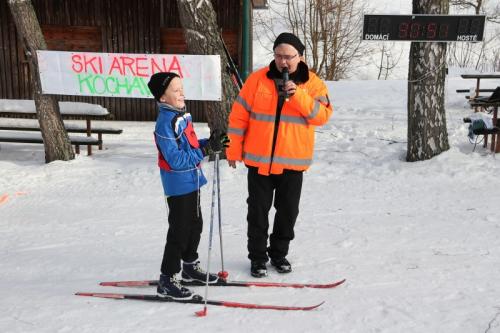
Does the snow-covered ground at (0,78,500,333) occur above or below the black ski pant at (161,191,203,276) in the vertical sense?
below

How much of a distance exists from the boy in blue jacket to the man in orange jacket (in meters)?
0.38

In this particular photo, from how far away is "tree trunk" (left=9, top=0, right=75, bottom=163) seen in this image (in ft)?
27.4

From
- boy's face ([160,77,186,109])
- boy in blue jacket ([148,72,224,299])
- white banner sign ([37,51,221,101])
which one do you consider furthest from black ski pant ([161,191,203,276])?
white banner sign ([37,51,221,101])

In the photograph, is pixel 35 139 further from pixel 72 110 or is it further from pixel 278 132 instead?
pixel 278 132

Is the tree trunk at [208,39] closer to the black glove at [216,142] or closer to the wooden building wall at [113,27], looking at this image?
the black glove at [216,142]

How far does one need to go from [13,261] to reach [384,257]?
3444 mm

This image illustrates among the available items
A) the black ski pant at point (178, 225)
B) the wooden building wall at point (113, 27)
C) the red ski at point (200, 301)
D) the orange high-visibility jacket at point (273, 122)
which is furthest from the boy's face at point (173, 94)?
the wooden building wall at point (113, 27)

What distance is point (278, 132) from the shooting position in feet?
12.7

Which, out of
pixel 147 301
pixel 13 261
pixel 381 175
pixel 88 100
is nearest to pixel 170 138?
pixel 147 301

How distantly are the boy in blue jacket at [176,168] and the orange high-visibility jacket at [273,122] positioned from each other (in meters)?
0.37

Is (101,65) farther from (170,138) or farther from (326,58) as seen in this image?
(326,58)

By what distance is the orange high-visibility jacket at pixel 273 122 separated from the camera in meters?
3.84

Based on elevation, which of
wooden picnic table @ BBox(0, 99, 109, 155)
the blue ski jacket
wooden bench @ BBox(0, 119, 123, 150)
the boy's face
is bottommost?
wooden bench @ BBox(0, 119, 123, 150)

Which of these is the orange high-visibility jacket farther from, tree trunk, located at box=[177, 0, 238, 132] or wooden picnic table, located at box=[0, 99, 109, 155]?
wooden picnic table, located at box=[0, 99, 109, 155]
